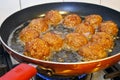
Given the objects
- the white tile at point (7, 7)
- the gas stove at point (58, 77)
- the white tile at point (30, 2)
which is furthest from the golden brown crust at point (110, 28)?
the white tile at point (7, 7)

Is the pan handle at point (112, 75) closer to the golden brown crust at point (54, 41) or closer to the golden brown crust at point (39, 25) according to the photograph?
the golden brown crust at point (54, 41)

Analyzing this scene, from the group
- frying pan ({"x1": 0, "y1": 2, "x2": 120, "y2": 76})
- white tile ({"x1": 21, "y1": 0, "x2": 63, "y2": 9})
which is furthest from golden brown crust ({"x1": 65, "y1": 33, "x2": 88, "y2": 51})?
white tile ({"x1": 21, "y1": 0, "x2": 63, "y2": 9})

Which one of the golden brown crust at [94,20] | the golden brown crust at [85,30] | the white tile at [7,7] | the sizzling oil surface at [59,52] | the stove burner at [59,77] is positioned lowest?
the stove burner at [59,77]

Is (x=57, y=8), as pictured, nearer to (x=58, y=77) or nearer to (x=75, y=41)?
(x=75, y=41)

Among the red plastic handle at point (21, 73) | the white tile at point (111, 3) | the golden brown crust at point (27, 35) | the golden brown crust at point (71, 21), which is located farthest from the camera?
the white tile at point (111, 3)

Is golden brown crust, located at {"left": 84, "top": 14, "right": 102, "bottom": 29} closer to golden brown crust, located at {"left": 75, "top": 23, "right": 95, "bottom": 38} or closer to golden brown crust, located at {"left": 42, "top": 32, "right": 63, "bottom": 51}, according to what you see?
golden brown crust, located at {"left": 75, "top": 23, "right": 95, "bottom": 38}

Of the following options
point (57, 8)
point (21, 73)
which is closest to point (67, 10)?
Answer: point (57, 8)

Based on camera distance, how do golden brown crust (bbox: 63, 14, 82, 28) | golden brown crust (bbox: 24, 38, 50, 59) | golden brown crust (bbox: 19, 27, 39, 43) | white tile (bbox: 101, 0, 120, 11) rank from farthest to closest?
1. white tile (bbox: 101, 0, 120, 11)
2. golden brown crust (bbox: 63, 14, 82, 28)
3. golden brown crust (bbox: 19, 27, 39, 43)
4. golden brown crust (bbox: 24, 38, 50, 59)
